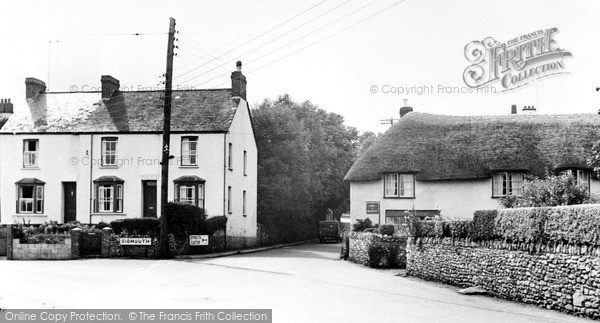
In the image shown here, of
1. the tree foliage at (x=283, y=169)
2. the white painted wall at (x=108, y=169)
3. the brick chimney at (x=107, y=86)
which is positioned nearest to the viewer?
the white painted wall at (x=108, y=169)

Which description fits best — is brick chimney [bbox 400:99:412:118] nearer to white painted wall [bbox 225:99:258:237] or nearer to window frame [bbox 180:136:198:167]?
white painted wall [bbox 225:99:258:237]

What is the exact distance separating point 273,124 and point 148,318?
45.0 meters

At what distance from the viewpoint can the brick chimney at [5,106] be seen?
53.7 metres

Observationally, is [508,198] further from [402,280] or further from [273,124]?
[273,124]

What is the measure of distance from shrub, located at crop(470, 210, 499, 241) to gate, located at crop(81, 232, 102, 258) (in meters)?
20.4

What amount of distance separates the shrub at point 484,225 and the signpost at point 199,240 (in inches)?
706

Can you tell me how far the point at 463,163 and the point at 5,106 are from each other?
34.9 meters

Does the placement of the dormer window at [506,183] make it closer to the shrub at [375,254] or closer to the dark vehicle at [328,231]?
the shrub at [375,254]

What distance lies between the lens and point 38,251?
33.2m

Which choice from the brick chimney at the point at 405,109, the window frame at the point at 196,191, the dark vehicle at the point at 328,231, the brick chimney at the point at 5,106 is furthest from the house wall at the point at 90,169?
the dark vehicle at the point at 328,231

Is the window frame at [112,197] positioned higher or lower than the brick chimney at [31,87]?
lower

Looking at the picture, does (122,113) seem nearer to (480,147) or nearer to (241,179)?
(241,179)

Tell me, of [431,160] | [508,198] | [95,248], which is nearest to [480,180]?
[431,160]

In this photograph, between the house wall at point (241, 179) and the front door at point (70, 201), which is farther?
the front door at point (70, 201)
